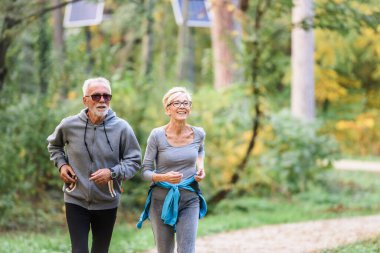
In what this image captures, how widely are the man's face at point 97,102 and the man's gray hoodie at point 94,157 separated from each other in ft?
0.40

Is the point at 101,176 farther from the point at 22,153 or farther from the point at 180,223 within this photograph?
the point at 22,153

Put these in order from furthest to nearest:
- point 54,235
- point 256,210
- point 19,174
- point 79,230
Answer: point 256,210 → point 19,174 → point 54,235 → point 79,230

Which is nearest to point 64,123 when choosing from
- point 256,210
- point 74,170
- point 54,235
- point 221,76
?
point 74,170

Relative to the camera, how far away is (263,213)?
13867mm

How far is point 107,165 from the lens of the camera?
5816 millimetres

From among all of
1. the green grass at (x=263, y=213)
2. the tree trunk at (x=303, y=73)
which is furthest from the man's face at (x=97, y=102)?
the tree trunk at (x=303, y=73)

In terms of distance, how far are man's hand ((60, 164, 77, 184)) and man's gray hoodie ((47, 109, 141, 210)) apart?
4 centimetres

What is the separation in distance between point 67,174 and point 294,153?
11.5 m

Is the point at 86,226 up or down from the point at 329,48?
down

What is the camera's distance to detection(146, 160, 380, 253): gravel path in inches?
377

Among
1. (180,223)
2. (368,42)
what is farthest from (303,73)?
(180,223)

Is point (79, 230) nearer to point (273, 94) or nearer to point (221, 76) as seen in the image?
point (273, 94)

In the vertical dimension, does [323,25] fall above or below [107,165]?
above

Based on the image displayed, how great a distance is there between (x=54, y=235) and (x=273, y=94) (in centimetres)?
496
